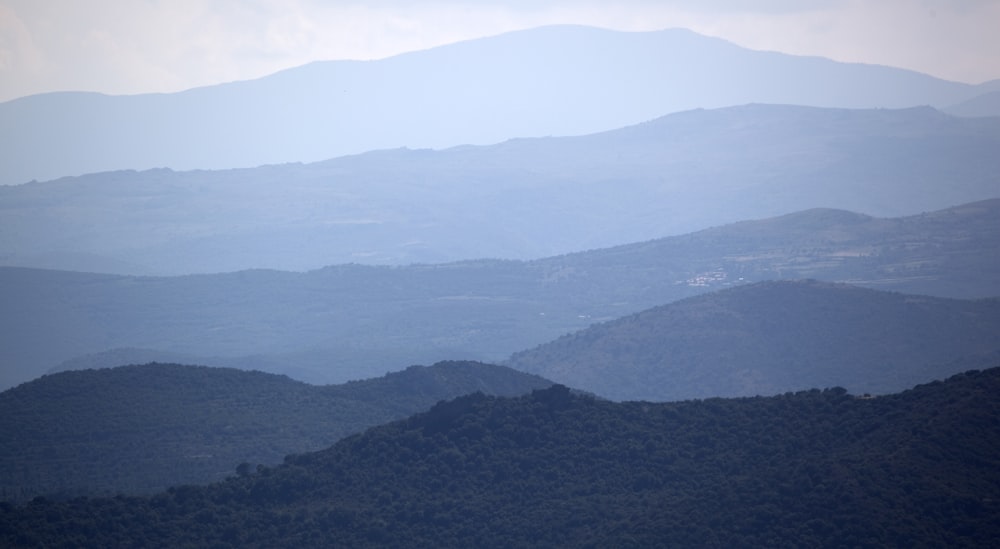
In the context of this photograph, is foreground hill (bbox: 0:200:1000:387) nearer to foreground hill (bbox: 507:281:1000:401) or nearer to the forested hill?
foreground hill (bbox: 507:281:1000:401)

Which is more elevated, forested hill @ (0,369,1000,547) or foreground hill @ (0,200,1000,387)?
foreground hill @ (0,200,1000,387)

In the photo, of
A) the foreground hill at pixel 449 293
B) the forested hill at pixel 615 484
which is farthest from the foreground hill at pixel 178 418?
the foreground hill at pixel 449 293

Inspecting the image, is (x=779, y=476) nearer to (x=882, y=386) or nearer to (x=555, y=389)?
(x=555, y=389)

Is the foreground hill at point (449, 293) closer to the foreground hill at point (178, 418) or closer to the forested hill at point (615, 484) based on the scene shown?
the foreground hill at point (178, 418)

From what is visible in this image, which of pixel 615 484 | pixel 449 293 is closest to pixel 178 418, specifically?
pixel 615 484

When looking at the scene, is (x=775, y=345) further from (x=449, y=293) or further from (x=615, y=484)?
(x=615, y=484)

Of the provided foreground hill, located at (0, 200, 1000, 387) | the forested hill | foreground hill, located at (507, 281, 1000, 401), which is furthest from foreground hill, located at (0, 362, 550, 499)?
foreground hill, located at (0, 200, 1000, 387)

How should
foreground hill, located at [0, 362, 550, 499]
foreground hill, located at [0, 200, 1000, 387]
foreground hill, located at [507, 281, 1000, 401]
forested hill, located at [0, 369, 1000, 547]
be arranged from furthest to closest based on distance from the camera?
1. foreground hill, located at [0, 200, 1000, 387]
2. foreground hill, located at [507, 281, 1000, 401]
3. foreground hill, located at [0, 362, 550, 499]
4. forested hill, located at [0, 369, 1000, 547]

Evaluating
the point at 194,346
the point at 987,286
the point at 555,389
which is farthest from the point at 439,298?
the point at 555,389
